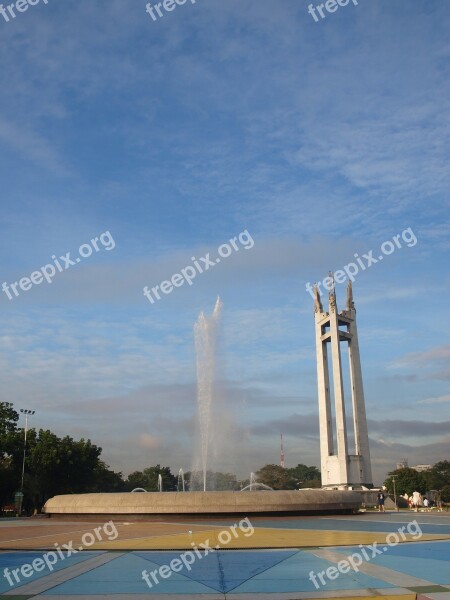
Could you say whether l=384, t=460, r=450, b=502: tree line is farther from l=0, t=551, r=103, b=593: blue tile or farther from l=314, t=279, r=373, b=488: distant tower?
l=0, t=551, r=103, b=593: blue tile

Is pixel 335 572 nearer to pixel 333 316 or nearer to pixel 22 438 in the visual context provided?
pixel 22 438

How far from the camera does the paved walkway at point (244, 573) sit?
275 inches

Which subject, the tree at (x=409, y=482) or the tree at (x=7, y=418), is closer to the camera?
the tree at (x=7, y=418)

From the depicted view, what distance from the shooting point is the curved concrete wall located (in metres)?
19.1

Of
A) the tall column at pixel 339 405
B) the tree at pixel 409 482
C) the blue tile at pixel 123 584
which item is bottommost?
the blue tile at pixel 123 584

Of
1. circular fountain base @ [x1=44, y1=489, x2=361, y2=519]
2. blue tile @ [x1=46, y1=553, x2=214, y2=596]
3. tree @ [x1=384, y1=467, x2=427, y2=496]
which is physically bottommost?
blue tile @ [x1=46, y1=553, x2=214, y2=596]

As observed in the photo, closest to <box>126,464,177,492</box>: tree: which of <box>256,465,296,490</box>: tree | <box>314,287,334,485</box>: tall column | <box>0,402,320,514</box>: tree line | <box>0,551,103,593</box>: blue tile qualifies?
<box>256,465,296,490</box>: tree

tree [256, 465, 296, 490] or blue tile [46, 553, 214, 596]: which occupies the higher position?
tree [256, 465, 296, 490]

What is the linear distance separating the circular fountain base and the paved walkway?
689cm

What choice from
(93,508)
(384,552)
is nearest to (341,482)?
(93,508)

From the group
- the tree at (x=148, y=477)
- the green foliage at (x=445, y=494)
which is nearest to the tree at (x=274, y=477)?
the tree at (x=148, y=477)

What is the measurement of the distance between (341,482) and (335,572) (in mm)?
48639

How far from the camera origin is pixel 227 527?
16.0 metres

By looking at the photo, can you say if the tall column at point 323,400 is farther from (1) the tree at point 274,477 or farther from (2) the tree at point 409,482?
(2) the tree at point 409,482
